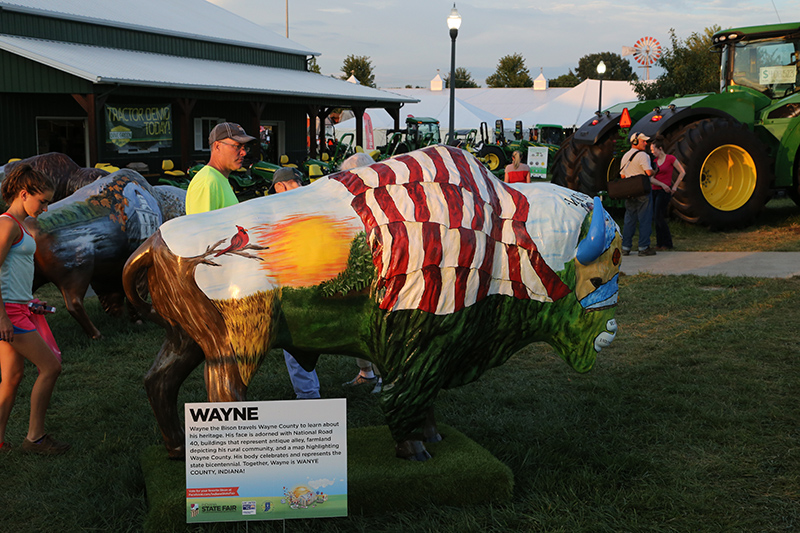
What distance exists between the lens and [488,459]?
3.65 metres

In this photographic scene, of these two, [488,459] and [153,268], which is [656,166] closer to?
[488,459]

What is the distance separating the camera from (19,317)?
4059 millimetres

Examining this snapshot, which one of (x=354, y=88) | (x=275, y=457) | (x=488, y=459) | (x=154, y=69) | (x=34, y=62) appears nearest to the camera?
(x=275, y=457)

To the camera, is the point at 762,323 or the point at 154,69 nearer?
the point at 762,323

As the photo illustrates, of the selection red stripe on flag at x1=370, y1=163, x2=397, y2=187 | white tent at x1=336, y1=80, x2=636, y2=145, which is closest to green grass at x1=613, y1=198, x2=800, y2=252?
red stripe on flag at x1=370, y1=163, x2=397, y2=187

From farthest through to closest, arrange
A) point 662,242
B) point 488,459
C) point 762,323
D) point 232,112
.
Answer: point 232,112
point 662,242
point 762,323
point 488,459

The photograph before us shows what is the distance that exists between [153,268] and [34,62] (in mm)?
14233

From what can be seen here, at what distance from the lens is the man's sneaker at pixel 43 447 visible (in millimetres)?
4215

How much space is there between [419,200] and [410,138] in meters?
26.4

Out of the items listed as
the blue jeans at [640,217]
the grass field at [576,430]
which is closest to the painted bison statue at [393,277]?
the grass field at [576,430]

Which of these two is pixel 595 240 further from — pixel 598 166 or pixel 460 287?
pixel 598 166

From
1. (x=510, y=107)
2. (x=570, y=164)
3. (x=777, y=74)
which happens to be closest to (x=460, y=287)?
(x=570, y=164)

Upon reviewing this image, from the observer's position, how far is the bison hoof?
11.8 feet

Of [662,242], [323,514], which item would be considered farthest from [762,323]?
[323,514]
